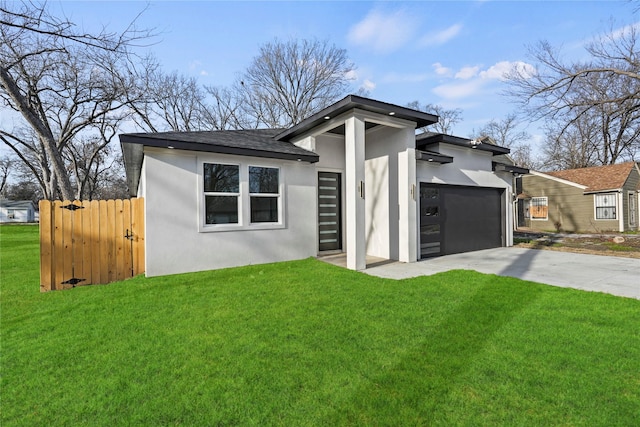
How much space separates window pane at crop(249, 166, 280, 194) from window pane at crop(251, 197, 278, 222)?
0.66ft

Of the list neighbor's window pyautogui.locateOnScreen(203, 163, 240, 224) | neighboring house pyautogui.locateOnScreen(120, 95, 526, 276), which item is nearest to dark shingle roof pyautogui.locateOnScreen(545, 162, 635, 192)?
neighboring house pyautogui.locateOnScreen(120, 95, 526, 276)

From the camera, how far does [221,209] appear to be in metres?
6.55

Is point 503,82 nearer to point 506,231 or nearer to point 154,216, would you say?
point 506,231

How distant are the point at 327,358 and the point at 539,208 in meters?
21.0

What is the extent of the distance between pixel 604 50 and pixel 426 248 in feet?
31.6

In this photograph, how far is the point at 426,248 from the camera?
780cm

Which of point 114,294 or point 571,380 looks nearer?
point 571,380

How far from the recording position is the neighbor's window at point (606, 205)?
51.1 ft

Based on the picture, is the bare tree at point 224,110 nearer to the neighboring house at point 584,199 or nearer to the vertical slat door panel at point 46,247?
the vertical slat door panel at point 46,247

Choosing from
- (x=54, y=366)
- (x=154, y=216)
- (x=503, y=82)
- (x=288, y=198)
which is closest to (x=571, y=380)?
(x=54, y=366)

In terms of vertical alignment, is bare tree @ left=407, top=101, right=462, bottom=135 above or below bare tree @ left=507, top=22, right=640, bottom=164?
above

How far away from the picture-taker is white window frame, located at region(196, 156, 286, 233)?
20.4 ft

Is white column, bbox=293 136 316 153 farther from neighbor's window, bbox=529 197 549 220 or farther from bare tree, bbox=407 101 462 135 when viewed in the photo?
bare tree, bbox=407 101 462 135

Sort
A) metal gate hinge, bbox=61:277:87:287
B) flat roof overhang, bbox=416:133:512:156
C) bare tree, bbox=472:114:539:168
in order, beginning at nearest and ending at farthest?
metal gate hinge, bbox=61:277:87:287 → flat roof overhang, bbox=416:133:512:156 → bare tree, bbox=472:114:539:168
